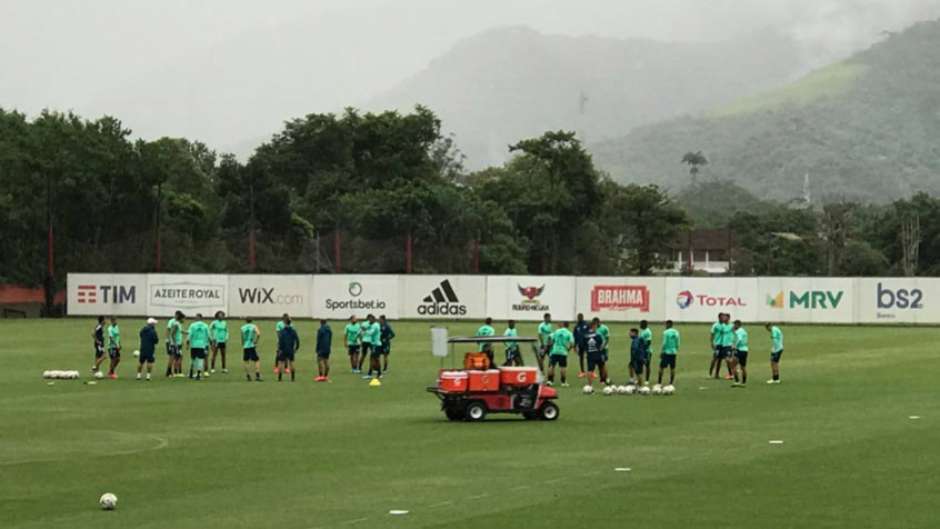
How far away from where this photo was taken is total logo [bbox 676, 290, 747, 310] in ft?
286

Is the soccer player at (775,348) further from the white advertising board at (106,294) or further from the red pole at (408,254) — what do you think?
the red pole at (408,254)

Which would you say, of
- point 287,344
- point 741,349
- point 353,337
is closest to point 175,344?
point 287,344

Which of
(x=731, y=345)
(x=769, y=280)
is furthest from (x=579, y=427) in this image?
(x=769, y=280)

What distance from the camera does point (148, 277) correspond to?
94188 mm

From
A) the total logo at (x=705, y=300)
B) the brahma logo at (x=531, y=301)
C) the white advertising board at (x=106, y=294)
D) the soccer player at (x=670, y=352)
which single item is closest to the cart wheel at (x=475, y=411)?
the soccer player at (x=670, y=352)

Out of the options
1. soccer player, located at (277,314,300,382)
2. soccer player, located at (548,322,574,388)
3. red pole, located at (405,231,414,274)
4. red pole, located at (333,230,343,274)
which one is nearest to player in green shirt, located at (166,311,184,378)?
soccer player, located at (277,314,300,382)

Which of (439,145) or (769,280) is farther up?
(439,145)

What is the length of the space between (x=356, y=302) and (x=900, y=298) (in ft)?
89.9

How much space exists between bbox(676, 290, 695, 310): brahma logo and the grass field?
40.7 metres

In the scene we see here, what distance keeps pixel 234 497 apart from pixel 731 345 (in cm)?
2652

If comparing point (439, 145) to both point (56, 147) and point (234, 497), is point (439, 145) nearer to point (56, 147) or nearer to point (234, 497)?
point (56, 147)

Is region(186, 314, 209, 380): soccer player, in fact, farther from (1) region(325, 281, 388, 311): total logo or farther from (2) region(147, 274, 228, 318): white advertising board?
(2) region(147, 274, 228, 318): white advertising board

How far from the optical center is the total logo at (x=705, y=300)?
286 ft

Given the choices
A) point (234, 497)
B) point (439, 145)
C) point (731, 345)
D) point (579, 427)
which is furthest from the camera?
point (439, 145)
